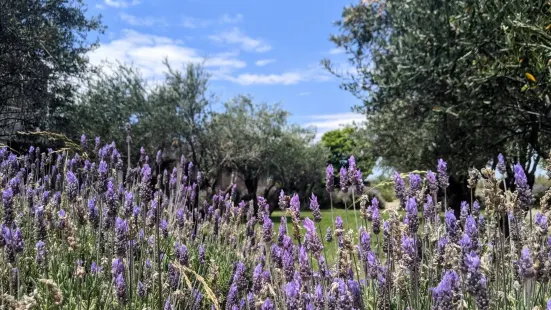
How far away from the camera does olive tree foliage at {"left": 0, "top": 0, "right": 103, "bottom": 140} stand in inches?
517

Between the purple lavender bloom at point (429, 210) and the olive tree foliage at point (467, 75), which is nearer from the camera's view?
the purple lavender bloom at point (429, 210)

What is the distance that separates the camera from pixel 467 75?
6.77m

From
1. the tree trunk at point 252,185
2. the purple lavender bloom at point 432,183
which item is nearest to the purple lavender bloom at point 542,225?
the purple lavender bloom at point 432,183

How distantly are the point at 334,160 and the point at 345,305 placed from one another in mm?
53020

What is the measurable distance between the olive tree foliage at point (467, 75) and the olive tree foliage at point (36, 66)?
30.1ft

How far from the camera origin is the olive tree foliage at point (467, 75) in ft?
18.5

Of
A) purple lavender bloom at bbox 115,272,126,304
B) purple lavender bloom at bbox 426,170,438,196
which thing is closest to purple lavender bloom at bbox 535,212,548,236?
purple lavender bloom at bbox 426,170,438,196

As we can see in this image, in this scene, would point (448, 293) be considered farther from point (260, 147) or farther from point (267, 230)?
point (260, 147)

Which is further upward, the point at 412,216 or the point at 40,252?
the point at 412,216

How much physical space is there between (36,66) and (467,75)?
1195 centimetres

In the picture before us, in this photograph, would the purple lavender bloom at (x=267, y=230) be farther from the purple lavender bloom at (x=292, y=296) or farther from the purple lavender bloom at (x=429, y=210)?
the purple lavender bloom at (x=429, y=210)

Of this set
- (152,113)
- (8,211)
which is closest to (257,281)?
(8,211)

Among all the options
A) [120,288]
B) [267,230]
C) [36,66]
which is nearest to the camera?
[120,288]

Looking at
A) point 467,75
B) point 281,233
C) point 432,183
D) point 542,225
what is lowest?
point 281,233
